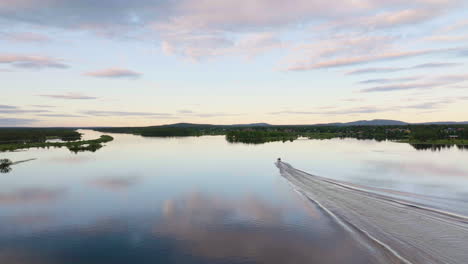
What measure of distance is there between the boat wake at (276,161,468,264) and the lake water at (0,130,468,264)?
105 centimetres

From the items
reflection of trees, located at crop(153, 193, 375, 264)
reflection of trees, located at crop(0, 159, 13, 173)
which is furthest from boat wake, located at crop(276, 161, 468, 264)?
reflection of trees, located at crop(0, 159, 13, 173)

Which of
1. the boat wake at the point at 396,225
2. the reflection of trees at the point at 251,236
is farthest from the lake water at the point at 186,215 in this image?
the boat wake at the point at 396,225

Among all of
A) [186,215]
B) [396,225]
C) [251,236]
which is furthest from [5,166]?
[396,225]

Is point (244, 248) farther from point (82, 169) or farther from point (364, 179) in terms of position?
point (82, 169)

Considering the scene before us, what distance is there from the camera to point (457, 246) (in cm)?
1546

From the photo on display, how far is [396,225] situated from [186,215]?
50.1 ft

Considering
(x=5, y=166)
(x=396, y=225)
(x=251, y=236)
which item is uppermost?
(x=5, y=166)

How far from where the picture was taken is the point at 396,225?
18.8 metres

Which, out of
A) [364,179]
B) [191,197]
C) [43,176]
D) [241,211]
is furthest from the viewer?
[43,176]

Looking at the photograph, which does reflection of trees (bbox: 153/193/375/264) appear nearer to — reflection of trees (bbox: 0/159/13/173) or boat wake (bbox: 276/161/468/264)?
boat wake (bbox: 276/161/468/264)

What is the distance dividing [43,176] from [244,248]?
3688cm

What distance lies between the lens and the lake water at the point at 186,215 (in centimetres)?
1627

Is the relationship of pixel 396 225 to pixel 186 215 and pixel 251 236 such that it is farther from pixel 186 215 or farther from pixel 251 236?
pixel 186 215

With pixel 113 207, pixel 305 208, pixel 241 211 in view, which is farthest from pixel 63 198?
pixel 305 208
